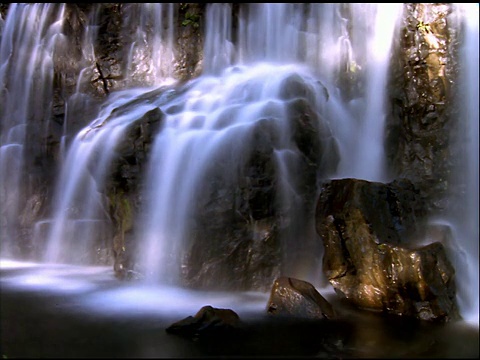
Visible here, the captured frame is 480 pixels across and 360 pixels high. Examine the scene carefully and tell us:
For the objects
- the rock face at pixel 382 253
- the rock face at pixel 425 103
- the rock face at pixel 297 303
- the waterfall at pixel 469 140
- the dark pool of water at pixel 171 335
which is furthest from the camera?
→ the rock face at pixel 425 103

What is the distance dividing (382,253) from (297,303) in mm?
1442

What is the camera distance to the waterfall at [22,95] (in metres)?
11.6

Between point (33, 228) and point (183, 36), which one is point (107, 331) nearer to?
point (33, 228)

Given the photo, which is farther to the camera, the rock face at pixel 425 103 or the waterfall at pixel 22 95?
the waterfall at pixel 22 95

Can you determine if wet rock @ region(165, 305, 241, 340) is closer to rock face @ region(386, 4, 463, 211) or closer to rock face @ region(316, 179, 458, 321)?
rock face @ region(316, 179, 458, 321)

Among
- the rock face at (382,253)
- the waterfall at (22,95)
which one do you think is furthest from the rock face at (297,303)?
the waterfall at (22,95)

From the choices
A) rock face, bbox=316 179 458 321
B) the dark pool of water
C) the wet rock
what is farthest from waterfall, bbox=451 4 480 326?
the wet rock

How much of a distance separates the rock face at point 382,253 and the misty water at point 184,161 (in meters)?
0.35

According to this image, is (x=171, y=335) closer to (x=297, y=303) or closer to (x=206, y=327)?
(x=206, y=327)

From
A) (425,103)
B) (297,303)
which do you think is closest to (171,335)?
(297,303)

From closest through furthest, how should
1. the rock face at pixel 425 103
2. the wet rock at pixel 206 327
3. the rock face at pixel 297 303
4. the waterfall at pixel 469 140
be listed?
the wet rock at pixel 206 327, the rock face at pixel 297 303, the waterfall at pixel 469 140, the rock face at pixel 425 103

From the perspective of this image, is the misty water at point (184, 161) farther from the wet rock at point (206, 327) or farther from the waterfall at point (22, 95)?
the wet rock at point (206, 327)

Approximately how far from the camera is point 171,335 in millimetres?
4875

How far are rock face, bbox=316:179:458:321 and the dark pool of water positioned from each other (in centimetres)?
29
